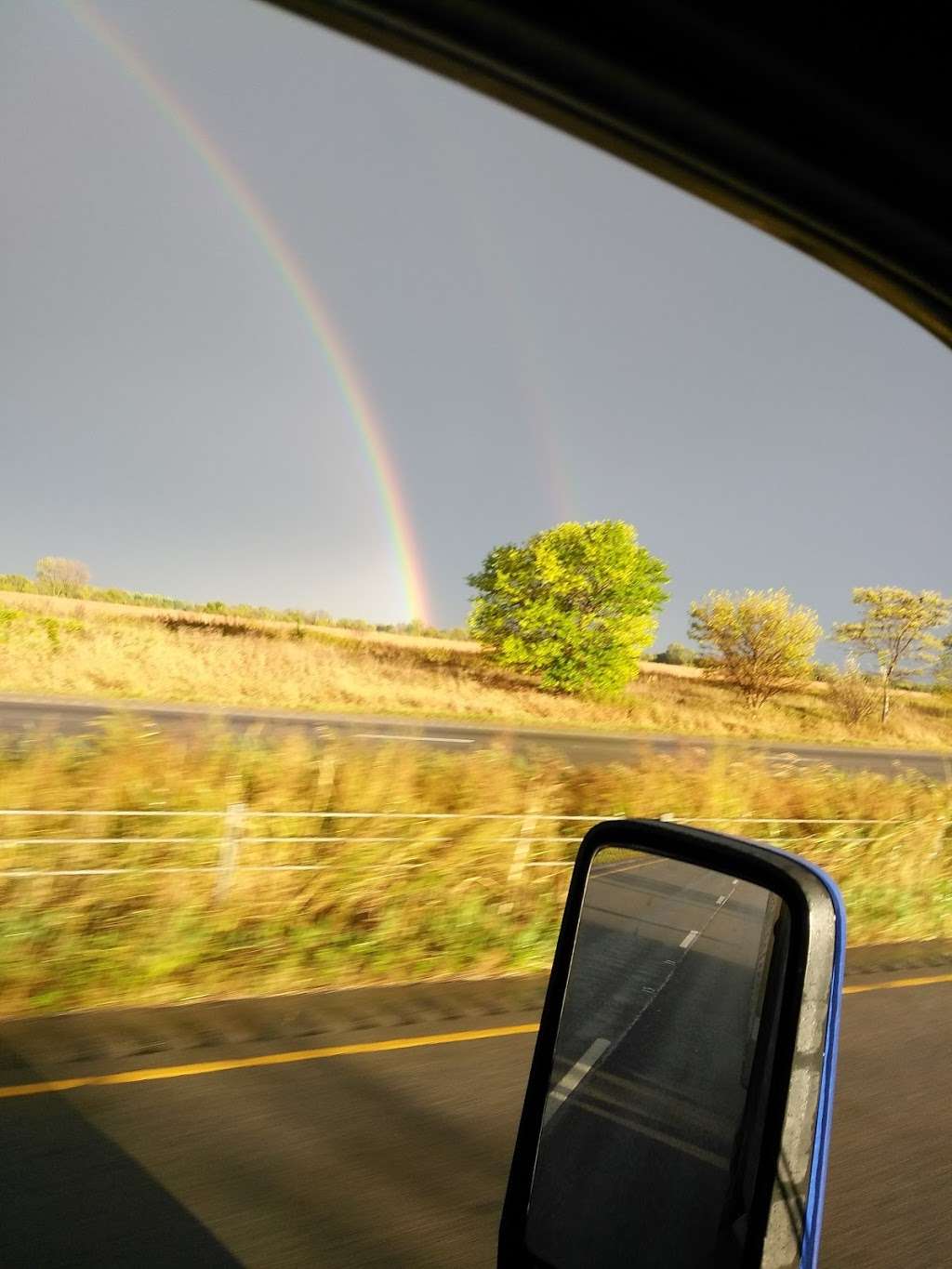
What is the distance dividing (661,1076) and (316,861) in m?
5.34

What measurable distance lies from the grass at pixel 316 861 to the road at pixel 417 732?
3210 mm

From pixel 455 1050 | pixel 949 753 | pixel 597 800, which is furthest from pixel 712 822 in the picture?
pixel 949 753

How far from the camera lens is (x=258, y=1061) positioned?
444 cm

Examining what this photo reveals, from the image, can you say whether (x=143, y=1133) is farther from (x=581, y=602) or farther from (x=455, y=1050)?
(x=581, y=602)

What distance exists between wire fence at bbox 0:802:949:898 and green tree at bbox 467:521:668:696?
2556 centimetres

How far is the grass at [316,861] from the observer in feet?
18.4

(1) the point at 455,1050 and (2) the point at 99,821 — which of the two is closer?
(1) the point at 455,1050

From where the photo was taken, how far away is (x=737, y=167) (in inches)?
45.3

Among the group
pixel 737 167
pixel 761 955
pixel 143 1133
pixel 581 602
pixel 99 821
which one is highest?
pixel 581 602

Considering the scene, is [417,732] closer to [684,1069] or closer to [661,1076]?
[661,1076]

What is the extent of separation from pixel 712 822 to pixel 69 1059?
6.43 meters

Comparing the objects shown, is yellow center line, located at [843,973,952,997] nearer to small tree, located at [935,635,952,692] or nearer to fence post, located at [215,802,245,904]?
fence post, located at [215,802,245,904]

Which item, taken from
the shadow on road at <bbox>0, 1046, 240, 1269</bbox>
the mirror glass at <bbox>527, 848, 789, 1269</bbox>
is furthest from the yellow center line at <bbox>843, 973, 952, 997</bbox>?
the mirror glass at <bbox>527, 848, 789, 1269</bbox>

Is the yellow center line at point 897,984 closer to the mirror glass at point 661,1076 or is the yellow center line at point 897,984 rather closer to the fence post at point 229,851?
the fence post at point 229,851
